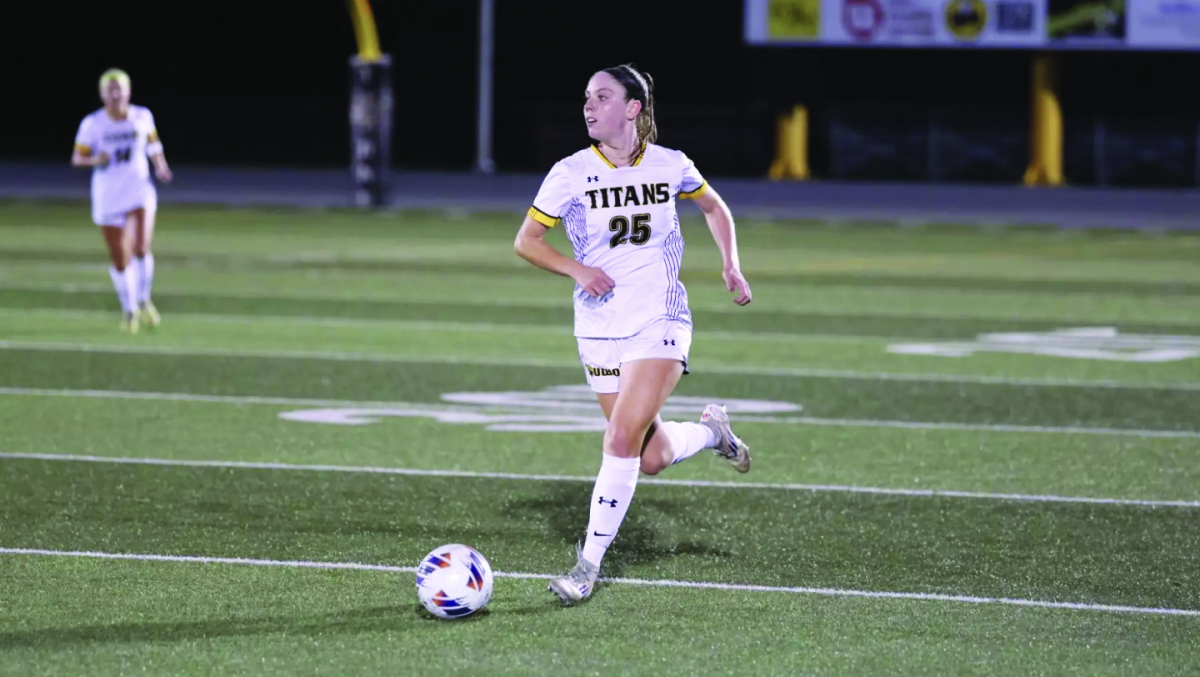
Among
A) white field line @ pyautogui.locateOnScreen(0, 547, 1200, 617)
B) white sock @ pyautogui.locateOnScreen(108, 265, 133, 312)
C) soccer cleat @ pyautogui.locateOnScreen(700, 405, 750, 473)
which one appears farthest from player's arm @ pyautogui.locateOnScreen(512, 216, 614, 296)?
white sock @ pyautogui.locateOnScreen(108, 265, 133, 312)

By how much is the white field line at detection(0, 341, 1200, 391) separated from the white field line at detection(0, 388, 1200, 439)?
165 centimetres

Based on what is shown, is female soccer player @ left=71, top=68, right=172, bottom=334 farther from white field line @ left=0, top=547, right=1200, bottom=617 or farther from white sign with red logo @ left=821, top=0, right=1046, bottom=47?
white sign with red logo @ left=821, top=0, right=1046, bottom=47

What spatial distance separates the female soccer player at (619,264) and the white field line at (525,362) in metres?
5.87

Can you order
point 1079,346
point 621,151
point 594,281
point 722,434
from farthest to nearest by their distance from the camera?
point 1079,346 → point 722,434 → point 621,151 → point 594,281

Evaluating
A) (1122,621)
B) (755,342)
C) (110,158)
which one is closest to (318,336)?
(110,158)

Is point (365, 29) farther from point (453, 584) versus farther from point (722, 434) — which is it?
point (453, 584)

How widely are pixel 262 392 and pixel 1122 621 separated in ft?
21.2

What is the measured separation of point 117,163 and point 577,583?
902 centimetres

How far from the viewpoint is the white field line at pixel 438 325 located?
47.4ft

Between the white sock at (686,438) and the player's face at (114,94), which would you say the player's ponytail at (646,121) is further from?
the player's face at (114,94)

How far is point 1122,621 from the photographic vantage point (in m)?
6.21

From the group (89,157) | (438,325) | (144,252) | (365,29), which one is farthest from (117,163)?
(365,29)

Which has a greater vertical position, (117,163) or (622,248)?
(622,248)

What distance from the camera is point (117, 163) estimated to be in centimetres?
1438
